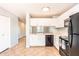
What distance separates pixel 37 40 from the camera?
702 cm

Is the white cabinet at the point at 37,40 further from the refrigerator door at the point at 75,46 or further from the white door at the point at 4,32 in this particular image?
the refrigerator door at the point at 75,46

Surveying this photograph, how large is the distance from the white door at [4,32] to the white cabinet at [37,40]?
1535 millimetres

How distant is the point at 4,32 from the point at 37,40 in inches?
88.6

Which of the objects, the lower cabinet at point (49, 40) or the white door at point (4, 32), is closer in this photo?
the white door at point (4, 32)

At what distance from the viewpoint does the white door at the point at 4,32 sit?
5.26 metres

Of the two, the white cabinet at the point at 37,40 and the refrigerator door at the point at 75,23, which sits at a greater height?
the refrigerator door at the point at 75,23

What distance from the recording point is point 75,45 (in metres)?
3.01

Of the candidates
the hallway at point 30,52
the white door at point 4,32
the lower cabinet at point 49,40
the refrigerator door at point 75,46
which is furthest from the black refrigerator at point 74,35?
the lower cabinet at point 49,40

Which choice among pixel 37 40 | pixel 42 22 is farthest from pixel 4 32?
pixel 42 22

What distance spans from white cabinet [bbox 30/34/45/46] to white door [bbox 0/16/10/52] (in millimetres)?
1535

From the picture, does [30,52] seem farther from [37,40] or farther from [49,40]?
[49,40]

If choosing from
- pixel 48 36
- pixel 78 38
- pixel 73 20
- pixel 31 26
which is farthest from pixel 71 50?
pixel 31 26

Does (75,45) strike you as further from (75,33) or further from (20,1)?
(20,1)

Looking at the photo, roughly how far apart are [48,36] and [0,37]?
3164 mm
